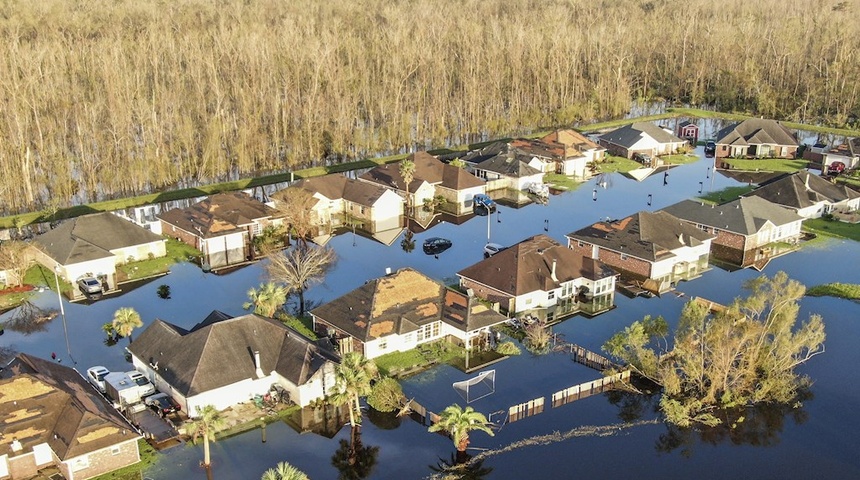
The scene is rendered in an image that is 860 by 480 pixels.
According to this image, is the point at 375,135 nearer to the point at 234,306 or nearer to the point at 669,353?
the point at 234,306

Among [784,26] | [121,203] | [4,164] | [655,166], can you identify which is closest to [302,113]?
[121,203]

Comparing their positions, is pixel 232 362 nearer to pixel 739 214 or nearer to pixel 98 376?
pixel 98 376

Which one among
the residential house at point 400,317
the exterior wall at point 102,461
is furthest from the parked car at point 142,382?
the residential house at point 400,317

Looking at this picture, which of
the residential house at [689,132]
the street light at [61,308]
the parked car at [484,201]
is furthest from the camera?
the residential house at [689,132]

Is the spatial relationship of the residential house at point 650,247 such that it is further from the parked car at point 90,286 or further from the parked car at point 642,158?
the parked car at point 90,286

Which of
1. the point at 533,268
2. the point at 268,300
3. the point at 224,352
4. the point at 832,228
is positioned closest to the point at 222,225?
the point at 268,300

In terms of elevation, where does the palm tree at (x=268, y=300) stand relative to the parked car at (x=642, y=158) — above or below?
above
